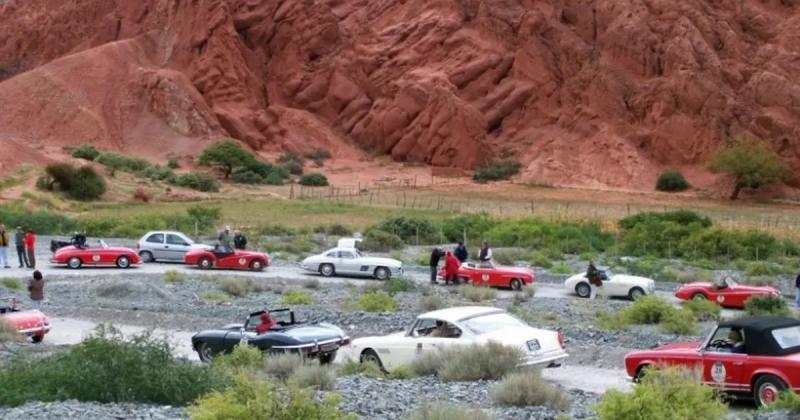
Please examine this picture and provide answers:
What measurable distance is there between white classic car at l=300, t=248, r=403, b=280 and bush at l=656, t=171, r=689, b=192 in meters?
46.9

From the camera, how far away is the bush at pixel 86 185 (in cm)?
6272

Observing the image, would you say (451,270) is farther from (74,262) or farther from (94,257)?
(74,262)

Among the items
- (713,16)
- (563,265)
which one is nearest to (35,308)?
(563,265)

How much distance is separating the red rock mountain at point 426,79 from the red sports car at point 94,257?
45.6m

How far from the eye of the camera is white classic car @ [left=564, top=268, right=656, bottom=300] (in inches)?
1214

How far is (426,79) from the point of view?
9006 centimetres

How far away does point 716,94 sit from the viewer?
8625 centimetres

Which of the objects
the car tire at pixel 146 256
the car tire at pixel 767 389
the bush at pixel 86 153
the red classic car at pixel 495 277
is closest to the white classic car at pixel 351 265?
the red classic car at pixel 495 277

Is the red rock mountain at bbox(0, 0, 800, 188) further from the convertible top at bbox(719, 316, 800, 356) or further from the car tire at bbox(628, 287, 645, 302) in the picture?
the convertible top at bbox(719, 316, 800, 356)

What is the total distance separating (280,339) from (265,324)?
3.02ft

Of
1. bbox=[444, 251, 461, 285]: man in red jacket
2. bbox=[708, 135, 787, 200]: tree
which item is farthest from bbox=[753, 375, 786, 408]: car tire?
bbox=[708, 135, 787, 200]: tree

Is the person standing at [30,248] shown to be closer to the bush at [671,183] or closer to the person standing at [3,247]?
the person standing at [3,247]

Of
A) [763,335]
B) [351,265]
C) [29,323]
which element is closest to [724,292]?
[351,265]

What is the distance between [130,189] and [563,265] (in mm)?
35468
